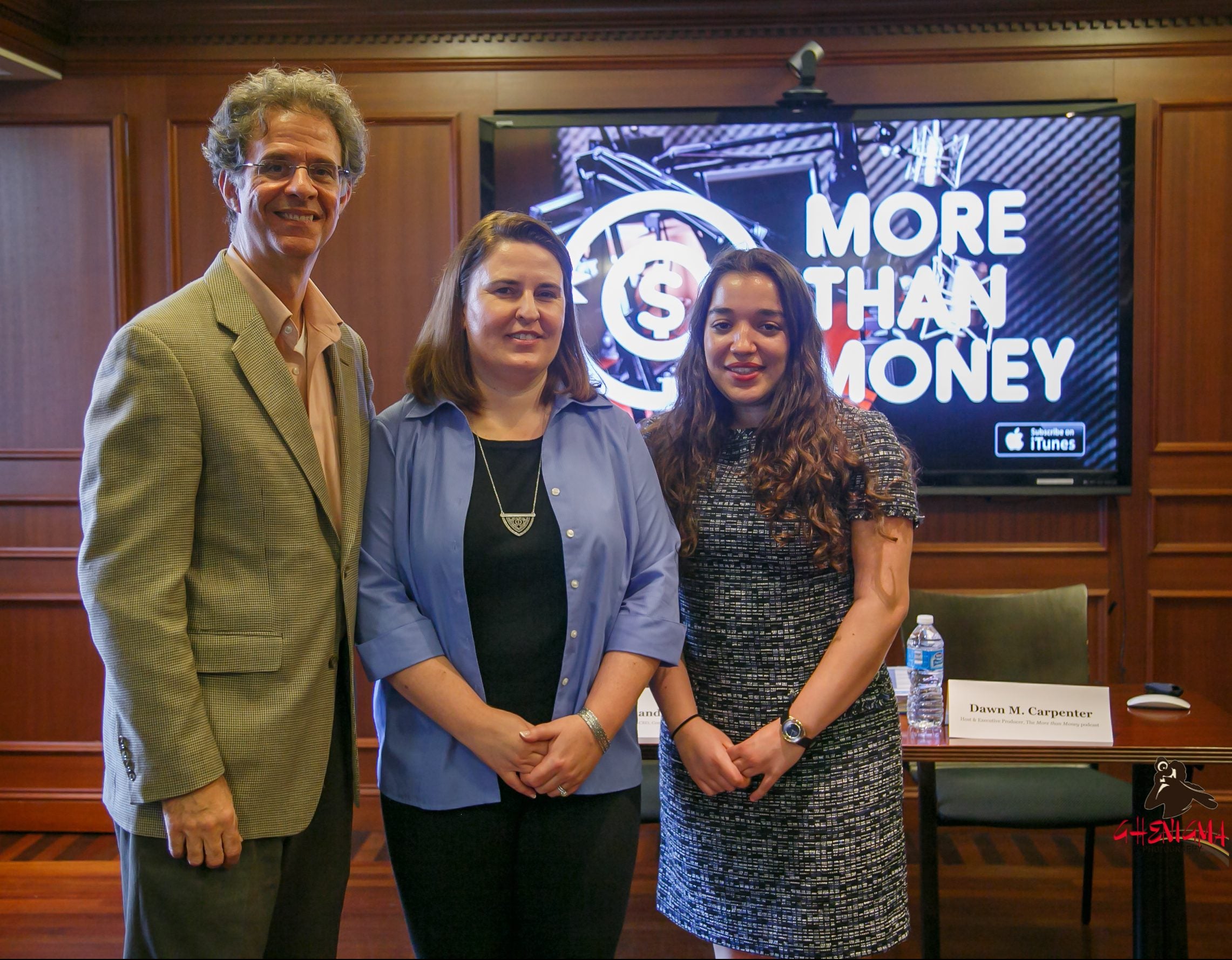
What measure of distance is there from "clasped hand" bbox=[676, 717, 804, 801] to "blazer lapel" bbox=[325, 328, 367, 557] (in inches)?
26.0

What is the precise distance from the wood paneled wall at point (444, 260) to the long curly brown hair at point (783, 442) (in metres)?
1.95

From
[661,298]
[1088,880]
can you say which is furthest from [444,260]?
[1088,880]

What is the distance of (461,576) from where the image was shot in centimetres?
143

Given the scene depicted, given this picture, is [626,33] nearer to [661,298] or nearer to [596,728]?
[661,298]

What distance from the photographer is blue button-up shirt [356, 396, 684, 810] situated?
4.68ft

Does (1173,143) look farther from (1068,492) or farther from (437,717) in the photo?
(437,717)

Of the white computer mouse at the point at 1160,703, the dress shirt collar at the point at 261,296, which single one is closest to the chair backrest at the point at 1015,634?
the white computer mouse at the point at 1160,703

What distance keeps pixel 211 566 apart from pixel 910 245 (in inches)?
108

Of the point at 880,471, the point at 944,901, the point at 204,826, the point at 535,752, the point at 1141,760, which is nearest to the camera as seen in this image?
the point at 204,826

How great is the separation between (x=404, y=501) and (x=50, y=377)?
107 inches

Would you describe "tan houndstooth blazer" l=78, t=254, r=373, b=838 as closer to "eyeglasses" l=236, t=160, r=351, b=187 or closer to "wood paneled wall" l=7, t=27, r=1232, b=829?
"eyeglasses" l=236, t=160, r=351, b=187

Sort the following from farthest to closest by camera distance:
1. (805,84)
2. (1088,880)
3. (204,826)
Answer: (805,84) < (1088,880) < (204,826)

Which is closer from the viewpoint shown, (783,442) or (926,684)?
(783,442)

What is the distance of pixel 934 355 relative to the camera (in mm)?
3383
